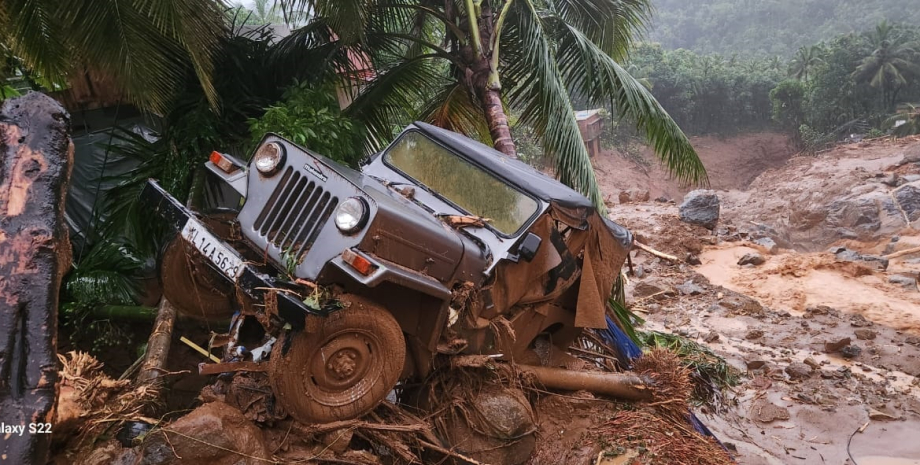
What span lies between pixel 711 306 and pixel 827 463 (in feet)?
20.8

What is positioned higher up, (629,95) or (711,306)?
(629,95)

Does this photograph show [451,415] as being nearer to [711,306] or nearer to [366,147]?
[366,147]

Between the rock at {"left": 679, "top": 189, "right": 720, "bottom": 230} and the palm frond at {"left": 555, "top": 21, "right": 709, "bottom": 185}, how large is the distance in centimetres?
1212

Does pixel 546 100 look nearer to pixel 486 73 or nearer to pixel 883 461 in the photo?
pixel 486 73

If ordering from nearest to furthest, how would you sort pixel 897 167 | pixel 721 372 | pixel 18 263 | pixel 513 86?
1. pixel 18 263
2. pixel 721 372
3. pixel 513 86
4. pixel 897 167

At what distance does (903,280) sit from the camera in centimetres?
1390

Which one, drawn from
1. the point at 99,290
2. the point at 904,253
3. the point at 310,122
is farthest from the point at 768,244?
the point at 99,290

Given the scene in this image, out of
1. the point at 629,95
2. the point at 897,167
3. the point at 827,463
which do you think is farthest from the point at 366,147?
the point at 897,167

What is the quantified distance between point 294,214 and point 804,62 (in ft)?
138

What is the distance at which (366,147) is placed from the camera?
802cm

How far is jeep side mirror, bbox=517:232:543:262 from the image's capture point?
4113mm

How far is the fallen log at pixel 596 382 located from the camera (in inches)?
178

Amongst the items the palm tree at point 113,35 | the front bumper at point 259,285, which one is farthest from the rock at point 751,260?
the front bumper at point 259,285

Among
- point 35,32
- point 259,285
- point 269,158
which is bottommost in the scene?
point 259,285
